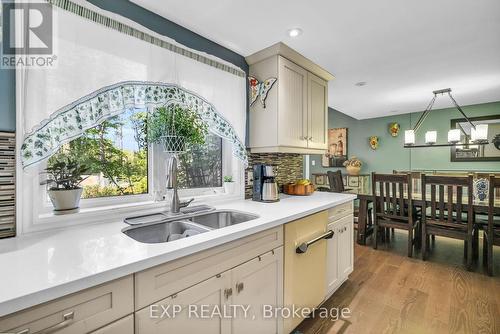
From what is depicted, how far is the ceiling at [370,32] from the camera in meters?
1.50

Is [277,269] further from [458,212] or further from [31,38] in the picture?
[458,212]

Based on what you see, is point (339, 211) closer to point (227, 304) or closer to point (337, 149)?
→ point (227, 304)

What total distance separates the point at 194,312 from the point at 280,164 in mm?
1793

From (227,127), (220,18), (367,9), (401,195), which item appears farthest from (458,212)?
(220,18)

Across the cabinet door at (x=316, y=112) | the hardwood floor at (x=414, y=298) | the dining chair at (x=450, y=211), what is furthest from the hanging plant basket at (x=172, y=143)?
the dining chair at (x=450, y=211)

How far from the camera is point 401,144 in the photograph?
5.05m

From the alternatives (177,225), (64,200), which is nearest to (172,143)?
(177,225)

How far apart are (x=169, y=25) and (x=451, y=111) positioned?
5334 mm

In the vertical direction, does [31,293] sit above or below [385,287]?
above

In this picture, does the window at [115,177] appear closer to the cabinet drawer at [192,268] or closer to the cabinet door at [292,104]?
the cabinet drawer at [192,268]

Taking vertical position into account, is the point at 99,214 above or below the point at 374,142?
below

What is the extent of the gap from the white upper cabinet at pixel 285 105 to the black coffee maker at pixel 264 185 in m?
0.17

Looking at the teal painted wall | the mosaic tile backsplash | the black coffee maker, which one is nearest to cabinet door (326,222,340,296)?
the black coffee maker

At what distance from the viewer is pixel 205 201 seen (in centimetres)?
187
